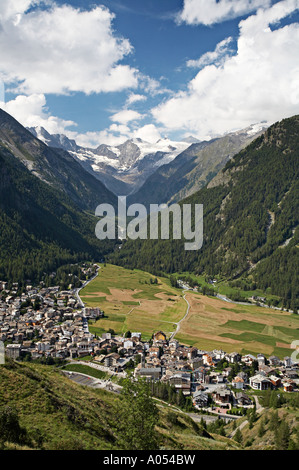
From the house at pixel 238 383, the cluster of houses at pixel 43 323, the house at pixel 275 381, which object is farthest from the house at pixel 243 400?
the cluster of houses at pixel 43 323

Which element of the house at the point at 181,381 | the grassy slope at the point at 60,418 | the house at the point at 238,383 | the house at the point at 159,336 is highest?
the grassy slope at the point at 60,418

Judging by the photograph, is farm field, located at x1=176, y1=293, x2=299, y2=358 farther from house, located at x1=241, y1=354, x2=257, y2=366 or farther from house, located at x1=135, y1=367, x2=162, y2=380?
house, located at x1=135, y1=367, x2=162, y2=380

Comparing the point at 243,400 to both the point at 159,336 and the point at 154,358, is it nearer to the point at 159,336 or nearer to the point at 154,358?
the point at 154,358

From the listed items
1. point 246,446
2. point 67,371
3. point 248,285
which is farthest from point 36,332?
point 248,285

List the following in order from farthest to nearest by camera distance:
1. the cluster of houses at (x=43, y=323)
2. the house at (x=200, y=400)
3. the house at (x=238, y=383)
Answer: the cluster of houses at (x=43, y=323) → the house at (x=238, y=383) → the house at (x=200, y=400)

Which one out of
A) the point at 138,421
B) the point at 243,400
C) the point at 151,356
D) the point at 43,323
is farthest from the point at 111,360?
the point at 138,421

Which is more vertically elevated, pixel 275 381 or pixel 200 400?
pixel 275 381

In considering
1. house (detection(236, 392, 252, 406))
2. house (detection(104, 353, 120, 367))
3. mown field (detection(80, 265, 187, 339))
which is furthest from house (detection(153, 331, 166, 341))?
house (detection(236, 392, 252, 406))

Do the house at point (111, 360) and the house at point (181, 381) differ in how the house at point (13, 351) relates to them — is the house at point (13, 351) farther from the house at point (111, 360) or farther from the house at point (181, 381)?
the house at point (181, 381)

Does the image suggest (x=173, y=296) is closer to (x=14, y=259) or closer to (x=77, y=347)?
(x=77, y=347)
